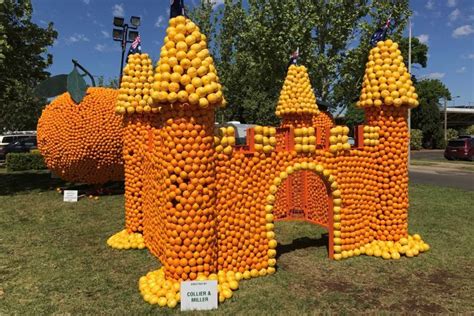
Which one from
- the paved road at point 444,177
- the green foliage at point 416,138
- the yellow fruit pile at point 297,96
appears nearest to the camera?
the yellow fruit pile at point 297,96

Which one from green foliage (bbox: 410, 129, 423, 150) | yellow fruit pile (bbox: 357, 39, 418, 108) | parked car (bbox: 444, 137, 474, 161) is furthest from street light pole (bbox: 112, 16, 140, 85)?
green foliage (bbox: 410, 129, 423, 150)

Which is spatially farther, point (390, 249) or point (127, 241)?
point (127, 241)

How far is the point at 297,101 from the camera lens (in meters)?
10.7

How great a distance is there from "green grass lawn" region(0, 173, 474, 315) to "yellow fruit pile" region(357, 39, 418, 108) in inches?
122

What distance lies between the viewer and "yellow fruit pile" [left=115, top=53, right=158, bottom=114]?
828 cm

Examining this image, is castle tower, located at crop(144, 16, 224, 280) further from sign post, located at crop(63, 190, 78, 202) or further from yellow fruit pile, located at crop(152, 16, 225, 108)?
sign post, located at crop(63, 190, 78, 202)

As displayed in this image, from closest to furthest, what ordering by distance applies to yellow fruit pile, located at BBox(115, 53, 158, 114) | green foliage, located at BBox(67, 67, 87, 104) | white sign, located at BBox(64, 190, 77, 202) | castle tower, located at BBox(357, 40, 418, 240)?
castle tower, located at BBox(357, 40, 418, 240) → yellow fruit pile, located at BBox(115, 53, 158, 114) → green foliage, located at BBox(67, 67, 87, 104) → white sign, located at BBox(64, 190, 77, 202)

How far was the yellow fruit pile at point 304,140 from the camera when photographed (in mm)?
7004

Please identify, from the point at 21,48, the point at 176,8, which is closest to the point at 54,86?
the point at 21,48

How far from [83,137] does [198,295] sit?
8.17 metres

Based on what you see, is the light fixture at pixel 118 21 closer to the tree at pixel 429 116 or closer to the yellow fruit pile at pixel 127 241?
the yellow fruit pile at pixel 127 241

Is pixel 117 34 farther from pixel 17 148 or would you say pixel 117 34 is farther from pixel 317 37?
pixel 17 148

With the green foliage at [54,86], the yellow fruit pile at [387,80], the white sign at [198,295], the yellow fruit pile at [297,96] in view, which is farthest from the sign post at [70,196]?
the yellow fruit pile at [387,80]

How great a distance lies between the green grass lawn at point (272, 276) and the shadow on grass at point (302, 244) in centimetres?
2
